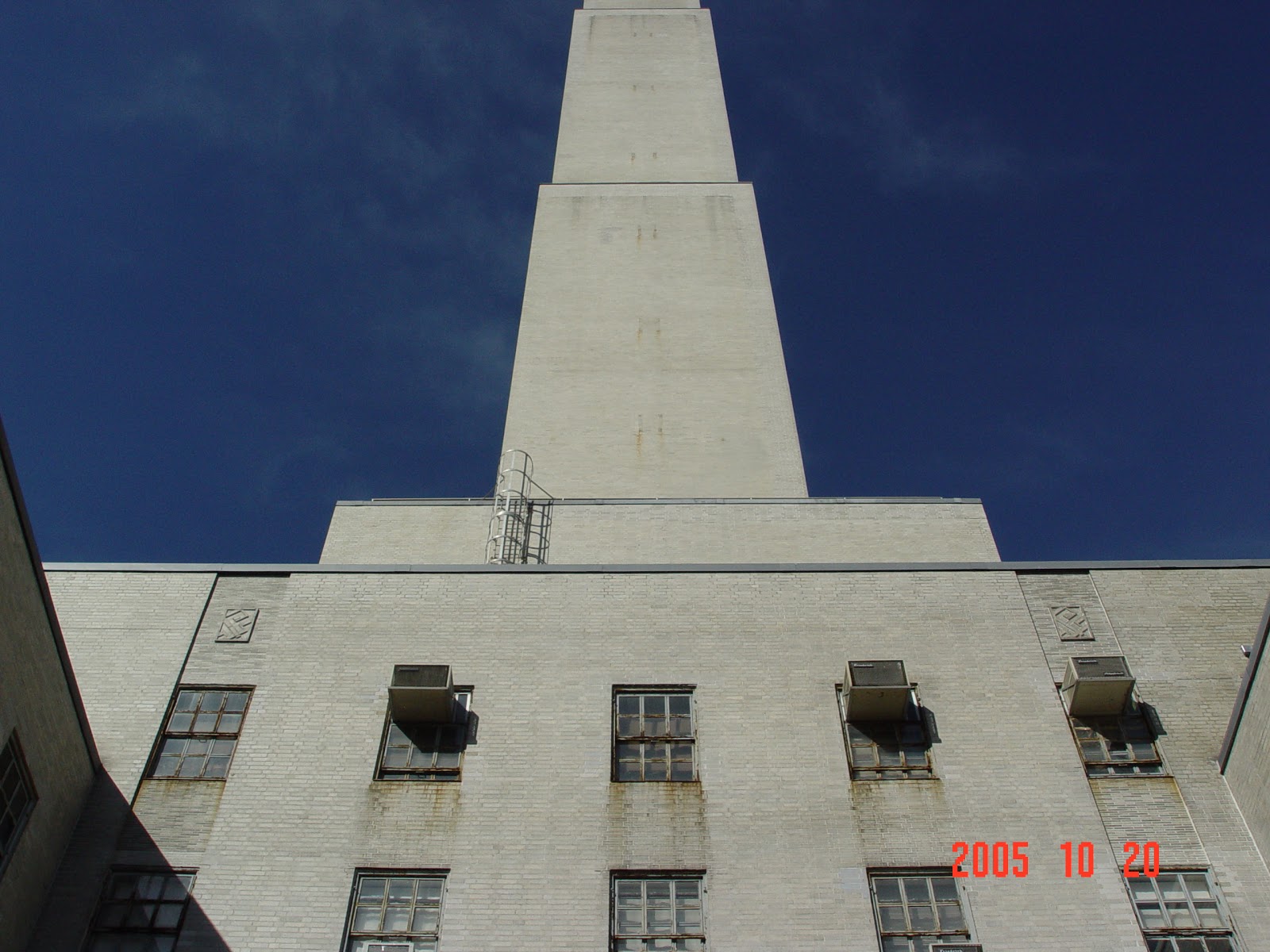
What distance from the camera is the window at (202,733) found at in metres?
15.7

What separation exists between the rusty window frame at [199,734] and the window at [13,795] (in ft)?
7.10

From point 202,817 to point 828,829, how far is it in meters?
8.02

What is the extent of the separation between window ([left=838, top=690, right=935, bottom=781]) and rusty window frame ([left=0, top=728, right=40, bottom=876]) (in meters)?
10.1

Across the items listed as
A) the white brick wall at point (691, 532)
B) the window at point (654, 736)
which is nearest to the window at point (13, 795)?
the window at point (654, 736)

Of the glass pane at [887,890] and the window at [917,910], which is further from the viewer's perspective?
the glass pane at [887,890]

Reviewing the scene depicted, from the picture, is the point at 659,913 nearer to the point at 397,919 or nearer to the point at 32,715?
the point at 397,919

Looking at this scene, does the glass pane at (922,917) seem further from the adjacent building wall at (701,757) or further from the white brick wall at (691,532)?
the white brick wall at (691,532)

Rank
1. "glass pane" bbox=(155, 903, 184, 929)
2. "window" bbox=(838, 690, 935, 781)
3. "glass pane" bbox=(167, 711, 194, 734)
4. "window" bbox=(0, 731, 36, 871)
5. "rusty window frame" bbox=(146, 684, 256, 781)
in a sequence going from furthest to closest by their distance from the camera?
"glass pane" bbox=(167, 711, 194, 734) → "rusty window frame" bbox=(146, 684, 256, 781) → "window" bbox=(838, 690, 935, 781) → "glass pane" bbox=(155, 903, 184, 929) → "window" bbox=(0, 731, 36, 871)

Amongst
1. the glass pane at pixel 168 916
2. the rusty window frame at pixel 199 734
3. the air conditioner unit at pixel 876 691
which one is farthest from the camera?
the air conditioner unit at pixel 876 691

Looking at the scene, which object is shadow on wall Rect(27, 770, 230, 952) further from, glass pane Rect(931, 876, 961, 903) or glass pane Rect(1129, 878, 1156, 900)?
glass pane Rect(1129, 878, 1156, 900)

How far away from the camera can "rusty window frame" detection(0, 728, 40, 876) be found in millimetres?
13023

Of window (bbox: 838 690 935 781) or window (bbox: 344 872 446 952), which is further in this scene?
window (bbox: 838 690 935 781)
